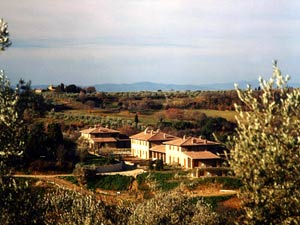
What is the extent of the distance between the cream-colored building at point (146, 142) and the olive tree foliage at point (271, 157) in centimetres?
4875

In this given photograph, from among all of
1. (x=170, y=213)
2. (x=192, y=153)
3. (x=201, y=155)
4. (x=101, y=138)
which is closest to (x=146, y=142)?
(x=101, y=138)

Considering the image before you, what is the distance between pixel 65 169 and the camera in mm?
51344

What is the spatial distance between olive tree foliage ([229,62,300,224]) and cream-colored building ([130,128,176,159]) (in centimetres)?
4875

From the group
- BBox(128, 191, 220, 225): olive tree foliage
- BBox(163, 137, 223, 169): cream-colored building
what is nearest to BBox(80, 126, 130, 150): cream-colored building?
BBox(163, 137, 223, 169): cream-colored building

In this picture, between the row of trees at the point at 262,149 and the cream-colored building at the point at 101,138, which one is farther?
the cream-colored building at the point at 101,138

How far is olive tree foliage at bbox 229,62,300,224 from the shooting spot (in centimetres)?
1218

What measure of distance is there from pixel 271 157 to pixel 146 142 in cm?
4988

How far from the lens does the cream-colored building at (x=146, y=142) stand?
6212 centimetres

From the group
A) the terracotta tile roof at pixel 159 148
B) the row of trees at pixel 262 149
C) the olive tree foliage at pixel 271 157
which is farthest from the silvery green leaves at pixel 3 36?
the terracotta tile roof at pixel 159 148

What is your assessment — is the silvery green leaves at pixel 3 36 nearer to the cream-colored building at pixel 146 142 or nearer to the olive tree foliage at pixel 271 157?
the olive tree foliage at pixel 271 157

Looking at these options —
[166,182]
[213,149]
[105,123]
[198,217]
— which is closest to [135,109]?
[105,123]

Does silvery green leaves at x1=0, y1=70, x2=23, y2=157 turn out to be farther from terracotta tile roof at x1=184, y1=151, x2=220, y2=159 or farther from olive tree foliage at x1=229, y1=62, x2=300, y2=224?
terracotta tile roof at x1=184, y1=151, x2=220, y2=159

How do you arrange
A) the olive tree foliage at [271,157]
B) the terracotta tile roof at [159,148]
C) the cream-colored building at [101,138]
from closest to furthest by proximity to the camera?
the olive tree foliage at [271,157], the terracotta tile roof at [159,148], the cream-colored building at [101,138]

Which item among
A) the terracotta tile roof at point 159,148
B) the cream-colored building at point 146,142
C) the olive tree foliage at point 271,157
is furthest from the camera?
the cream-colored building at point 146,142
